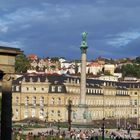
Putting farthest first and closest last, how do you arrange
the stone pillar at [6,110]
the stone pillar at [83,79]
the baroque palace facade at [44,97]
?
the baroque palace facade at [44,97], the stone pillar at [83,79], the stone pillar at [6,110]

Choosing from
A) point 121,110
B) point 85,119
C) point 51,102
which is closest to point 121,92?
point 121,110

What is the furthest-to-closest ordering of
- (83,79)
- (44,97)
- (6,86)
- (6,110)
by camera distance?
(44,97)
(83,79)
(6,86)
(6,110)

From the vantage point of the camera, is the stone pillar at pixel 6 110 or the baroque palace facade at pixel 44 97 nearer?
the stone pillar at pixel 6 110

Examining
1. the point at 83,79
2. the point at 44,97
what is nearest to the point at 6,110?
the point at 83,79

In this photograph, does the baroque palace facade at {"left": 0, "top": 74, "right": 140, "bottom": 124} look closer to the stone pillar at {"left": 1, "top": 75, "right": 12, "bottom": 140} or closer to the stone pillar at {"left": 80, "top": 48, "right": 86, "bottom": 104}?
the stone pillar at {"left": 80, "top": 48, "right": 86, "bottom": 104}

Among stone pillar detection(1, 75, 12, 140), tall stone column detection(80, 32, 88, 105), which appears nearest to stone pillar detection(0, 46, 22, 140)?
stone pillar detection(1, 75, 12, 140)

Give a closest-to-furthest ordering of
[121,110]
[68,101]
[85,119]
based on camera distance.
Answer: [85,119] < [68,101] < [121,110]

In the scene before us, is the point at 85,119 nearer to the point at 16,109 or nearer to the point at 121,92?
the point at 16,109

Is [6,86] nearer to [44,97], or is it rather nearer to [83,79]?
[83,79]

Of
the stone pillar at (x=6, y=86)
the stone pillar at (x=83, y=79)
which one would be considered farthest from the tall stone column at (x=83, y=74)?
the stone pillar at (x=6, y=86)

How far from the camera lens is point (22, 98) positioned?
135 metres

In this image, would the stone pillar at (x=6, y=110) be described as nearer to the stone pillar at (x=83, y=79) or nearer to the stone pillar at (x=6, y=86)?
the stone pillar at (x=6, y=86)

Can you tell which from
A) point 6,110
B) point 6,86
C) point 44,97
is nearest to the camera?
point 6,110

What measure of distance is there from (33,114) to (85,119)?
24079 mm
